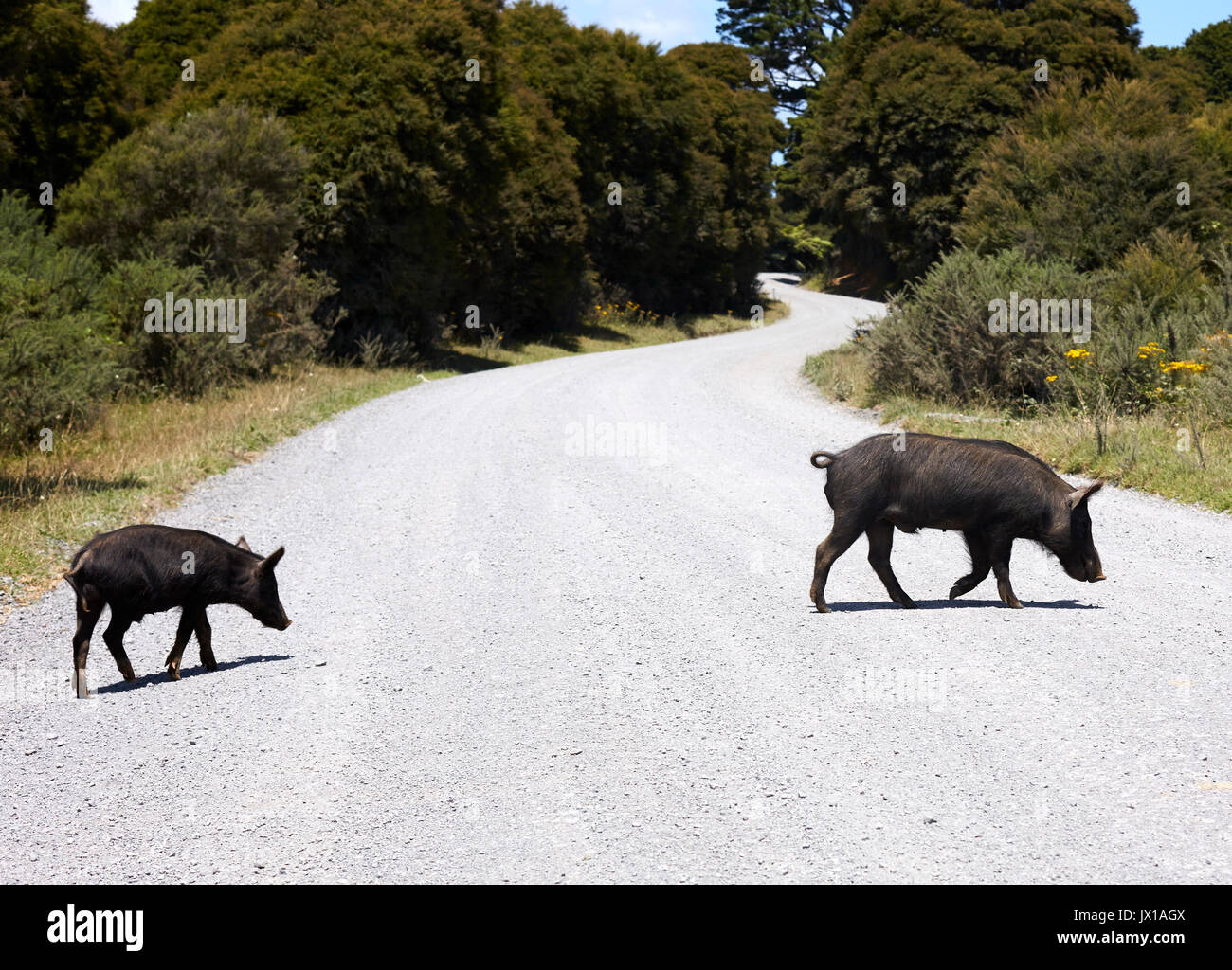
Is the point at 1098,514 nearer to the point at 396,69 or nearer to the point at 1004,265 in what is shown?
the point at 1004,265

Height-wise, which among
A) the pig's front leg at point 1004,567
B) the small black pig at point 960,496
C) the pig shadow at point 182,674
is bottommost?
the pig shadow at point 182,674

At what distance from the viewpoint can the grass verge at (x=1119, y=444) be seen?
Result: 11523 mm

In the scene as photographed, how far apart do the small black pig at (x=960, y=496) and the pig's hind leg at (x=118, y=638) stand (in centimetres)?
402

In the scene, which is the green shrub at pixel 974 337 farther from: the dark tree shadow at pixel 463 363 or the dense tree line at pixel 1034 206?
the dark tree shadow at pixel 463 363

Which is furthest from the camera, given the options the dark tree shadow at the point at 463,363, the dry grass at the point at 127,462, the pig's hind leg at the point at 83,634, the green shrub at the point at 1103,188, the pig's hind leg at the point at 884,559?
the dark tree shadow at the point at 463,363

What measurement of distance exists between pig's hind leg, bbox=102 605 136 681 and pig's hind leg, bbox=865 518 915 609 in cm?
436

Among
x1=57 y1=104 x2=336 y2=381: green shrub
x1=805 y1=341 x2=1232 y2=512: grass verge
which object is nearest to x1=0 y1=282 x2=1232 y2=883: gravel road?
x1=805 y1=341 x2=1232 y2=512: grass verge

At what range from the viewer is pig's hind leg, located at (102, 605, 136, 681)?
602cm

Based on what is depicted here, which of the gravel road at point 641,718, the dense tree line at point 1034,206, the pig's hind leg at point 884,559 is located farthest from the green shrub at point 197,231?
the pig's hind leg at point 884,559

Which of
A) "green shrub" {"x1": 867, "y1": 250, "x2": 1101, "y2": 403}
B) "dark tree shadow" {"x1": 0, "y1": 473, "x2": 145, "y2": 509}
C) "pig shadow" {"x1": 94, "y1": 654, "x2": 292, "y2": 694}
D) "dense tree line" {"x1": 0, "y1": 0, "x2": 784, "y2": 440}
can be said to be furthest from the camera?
"dense tree line" {"x1": 0, "y1": 0, "x2": 784, "y2": 440}

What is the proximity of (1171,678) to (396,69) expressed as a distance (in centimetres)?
2568

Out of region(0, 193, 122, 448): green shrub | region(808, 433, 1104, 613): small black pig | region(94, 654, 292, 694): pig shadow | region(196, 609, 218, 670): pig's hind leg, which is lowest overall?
region(94, 654, 292, 694): pig shadow

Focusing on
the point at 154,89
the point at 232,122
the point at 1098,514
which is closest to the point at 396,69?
the point at 232,122

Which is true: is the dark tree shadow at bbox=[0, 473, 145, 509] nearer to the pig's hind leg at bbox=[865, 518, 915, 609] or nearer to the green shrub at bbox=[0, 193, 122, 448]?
the green shrub at bbox=[0, 193, 122, 448]
